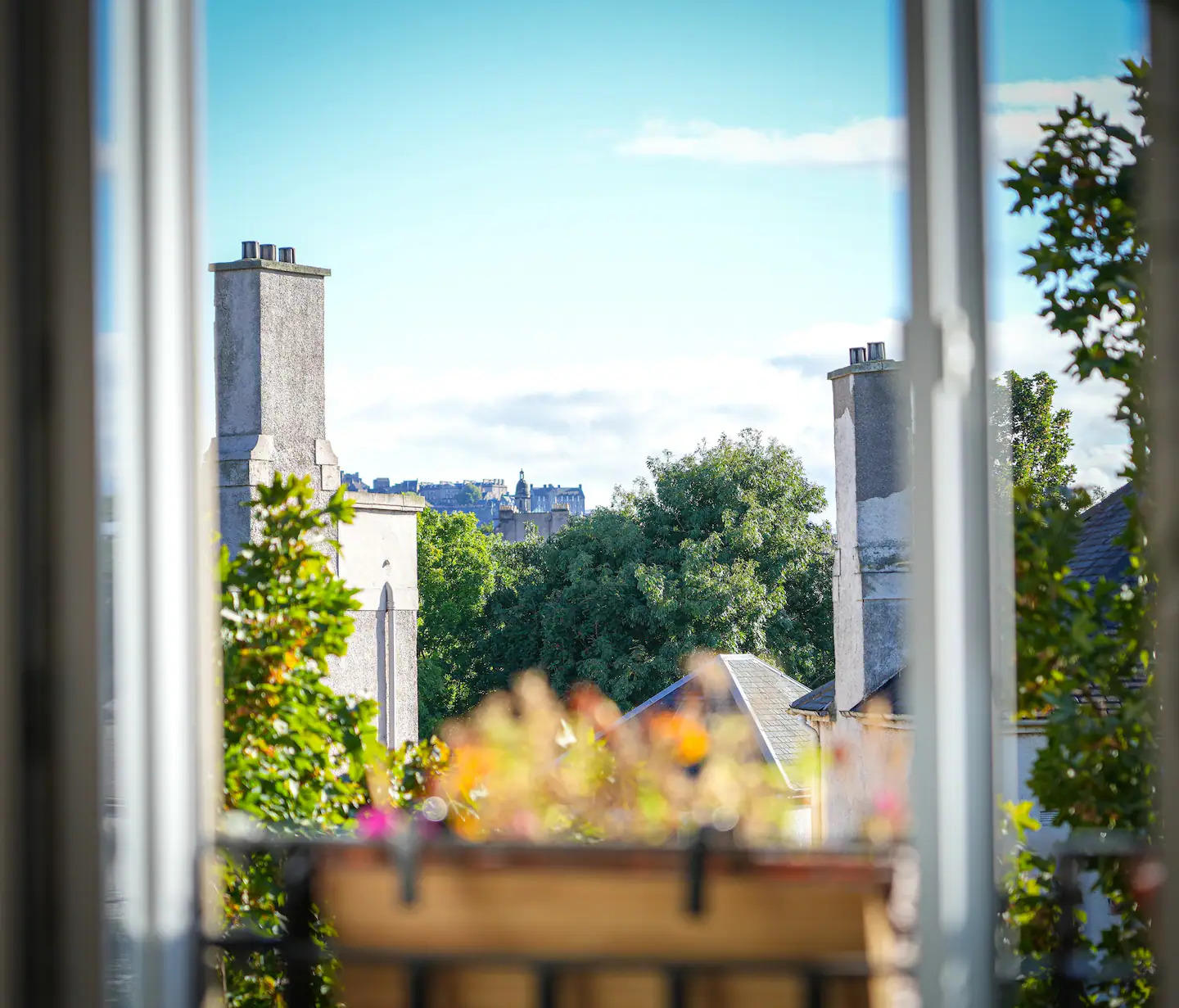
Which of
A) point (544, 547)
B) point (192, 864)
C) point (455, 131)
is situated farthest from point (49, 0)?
point (544, 547)

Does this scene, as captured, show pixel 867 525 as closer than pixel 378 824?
No

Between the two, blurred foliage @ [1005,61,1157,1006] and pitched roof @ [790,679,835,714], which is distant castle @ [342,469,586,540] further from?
blurred foliage @ [1005,61,1157,1006]

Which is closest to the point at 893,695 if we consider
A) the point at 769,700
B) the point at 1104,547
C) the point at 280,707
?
the point at 769,700

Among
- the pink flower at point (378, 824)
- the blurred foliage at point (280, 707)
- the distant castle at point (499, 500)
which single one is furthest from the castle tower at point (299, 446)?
the pink flower at point (378, 824)

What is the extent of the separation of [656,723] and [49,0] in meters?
1.09

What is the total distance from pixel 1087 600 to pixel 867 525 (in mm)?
5777

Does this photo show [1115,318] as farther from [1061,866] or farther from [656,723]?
[656,723]

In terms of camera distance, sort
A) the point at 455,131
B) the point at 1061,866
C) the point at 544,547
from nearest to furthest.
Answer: the point at 1061,866, the point at 455,131, the point at 544,547

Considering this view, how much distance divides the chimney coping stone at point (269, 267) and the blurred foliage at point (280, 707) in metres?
3.69

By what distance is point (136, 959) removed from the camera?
1.09 m

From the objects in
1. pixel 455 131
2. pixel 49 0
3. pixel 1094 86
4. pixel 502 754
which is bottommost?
pixel 502 754

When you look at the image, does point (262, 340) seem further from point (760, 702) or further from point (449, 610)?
point (449, 610)

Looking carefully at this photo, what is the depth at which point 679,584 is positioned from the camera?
1267cm

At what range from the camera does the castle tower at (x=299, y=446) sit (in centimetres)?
457
